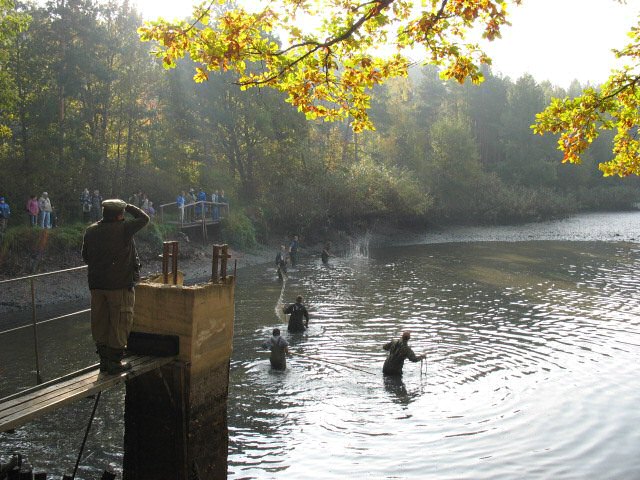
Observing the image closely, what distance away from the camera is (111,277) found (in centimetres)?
777

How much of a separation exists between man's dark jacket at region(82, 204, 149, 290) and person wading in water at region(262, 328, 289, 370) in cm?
826

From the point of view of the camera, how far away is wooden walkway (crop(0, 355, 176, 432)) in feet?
22.4

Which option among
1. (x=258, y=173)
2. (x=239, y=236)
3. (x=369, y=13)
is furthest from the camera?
(x=258, y=173)

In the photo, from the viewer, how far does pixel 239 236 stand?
41625 millimetres

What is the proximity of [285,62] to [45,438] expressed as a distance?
8.35 meters

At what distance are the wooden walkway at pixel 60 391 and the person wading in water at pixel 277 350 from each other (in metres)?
7.29

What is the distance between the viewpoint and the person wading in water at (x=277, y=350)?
15.8m

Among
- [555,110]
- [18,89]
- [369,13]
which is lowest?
[555,110]

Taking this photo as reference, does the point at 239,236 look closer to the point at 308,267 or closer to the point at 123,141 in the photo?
the point at 308,267

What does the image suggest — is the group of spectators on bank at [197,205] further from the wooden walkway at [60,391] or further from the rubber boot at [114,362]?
the rubber boot at [114,362]

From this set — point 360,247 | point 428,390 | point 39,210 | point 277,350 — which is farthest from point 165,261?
point 360,247

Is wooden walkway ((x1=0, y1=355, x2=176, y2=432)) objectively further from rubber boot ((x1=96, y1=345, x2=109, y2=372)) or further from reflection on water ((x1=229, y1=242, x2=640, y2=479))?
reflection on water ((x1=229, y1=242, x2=640, y2=479))

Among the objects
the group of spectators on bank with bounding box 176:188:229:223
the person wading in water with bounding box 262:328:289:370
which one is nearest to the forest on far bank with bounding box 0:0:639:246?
the group of spectators on bank with bounding box 176:188:229:223

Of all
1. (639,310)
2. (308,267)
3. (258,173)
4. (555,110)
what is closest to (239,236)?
(308,267)
